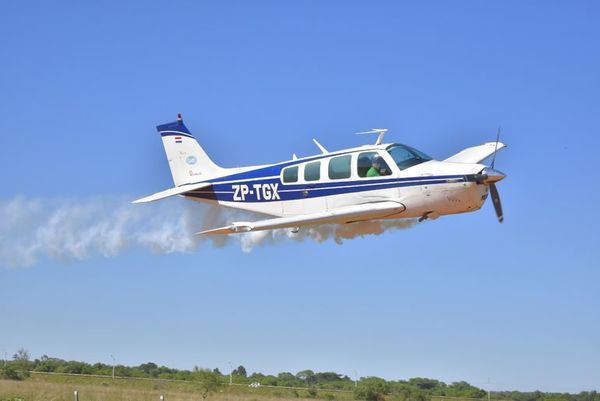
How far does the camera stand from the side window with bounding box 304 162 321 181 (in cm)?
3547

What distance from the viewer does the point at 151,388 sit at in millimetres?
44562

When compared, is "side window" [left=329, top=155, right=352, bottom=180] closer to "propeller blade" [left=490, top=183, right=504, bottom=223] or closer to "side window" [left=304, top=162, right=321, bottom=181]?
"side window" [left=304, top=162, right=321, bottom=181]

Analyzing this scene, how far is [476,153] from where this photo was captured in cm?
3969

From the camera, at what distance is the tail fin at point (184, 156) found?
39909 millimetres

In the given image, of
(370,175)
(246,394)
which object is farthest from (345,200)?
(246,394)

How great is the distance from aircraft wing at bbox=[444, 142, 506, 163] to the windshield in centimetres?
461

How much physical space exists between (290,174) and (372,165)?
3.37 m

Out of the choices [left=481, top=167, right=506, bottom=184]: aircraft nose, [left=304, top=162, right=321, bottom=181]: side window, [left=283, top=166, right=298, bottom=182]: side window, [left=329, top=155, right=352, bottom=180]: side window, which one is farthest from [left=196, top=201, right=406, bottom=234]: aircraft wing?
[left=481, top=167, right=506, bottom=184]: aircraft nose

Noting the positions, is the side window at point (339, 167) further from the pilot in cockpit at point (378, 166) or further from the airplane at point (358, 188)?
the pilot in cockpit at point (378, 166)

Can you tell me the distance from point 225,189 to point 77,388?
10740 millimetres

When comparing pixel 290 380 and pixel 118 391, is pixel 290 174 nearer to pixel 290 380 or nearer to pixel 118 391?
Answer: pixel 118 391

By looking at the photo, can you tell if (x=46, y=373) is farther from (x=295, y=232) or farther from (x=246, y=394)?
(x=295, y=232)

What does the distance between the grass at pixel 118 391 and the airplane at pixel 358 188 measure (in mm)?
7538

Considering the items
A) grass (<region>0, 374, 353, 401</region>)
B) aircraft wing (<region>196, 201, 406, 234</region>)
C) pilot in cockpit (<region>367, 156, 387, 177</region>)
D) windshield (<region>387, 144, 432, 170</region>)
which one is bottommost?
grass (<region>0, 374, 353, 401</region>)
